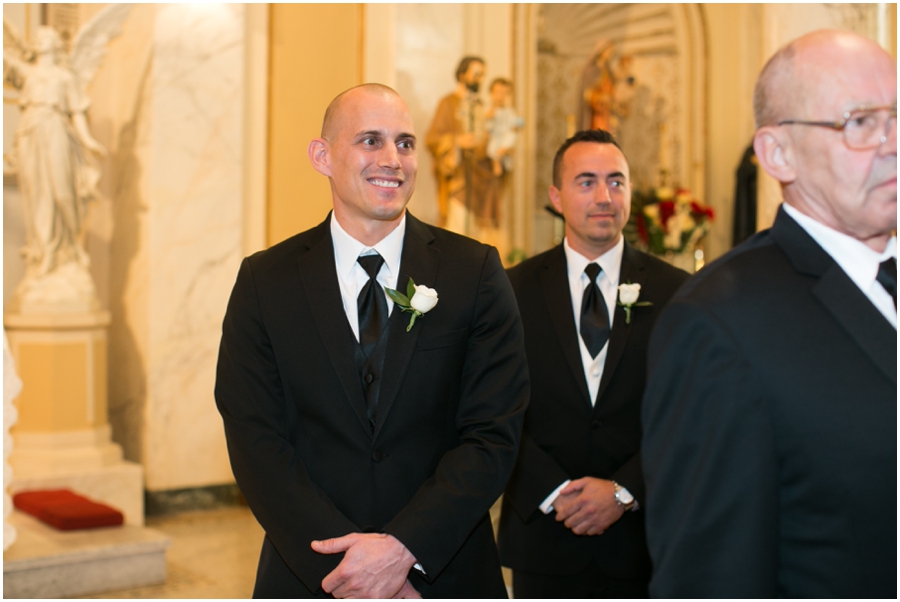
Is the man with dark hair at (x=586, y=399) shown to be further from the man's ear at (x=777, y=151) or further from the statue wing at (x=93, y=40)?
the statue wing at (x=93, y=40)

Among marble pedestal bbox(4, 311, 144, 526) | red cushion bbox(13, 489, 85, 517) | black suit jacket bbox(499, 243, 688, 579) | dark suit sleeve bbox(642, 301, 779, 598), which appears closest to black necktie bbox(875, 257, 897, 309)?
dark suit sleeve bbox(642, 301, 779, 598)

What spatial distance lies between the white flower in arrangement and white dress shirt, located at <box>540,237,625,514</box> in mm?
975

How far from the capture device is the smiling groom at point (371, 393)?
7.53ft

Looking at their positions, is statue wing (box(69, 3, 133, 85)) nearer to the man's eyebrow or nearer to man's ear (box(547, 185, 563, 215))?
man's ear (box(547, 185, 563, 215))

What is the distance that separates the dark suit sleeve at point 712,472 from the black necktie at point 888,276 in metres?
0.33

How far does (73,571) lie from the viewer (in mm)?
5027

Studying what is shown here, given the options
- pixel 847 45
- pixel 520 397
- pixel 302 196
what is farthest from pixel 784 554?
pixel 302 196

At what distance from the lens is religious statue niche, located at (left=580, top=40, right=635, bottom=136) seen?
1044 centimetres

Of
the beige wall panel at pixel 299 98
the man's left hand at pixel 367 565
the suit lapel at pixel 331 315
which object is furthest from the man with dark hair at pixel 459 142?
the man's left hand at pixel 367 565

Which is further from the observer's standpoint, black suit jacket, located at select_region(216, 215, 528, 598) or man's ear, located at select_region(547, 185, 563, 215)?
man's ear, located at select_region(547, 185, 563, 215)

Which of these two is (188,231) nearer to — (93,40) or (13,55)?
(93,40)

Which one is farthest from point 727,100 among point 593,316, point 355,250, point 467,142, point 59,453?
point 355,250

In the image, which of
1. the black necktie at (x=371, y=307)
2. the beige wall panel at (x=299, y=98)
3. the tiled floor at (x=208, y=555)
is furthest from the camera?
the beige wall panel at (x=299, y=98)

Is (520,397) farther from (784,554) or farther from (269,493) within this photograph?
(784,554)
